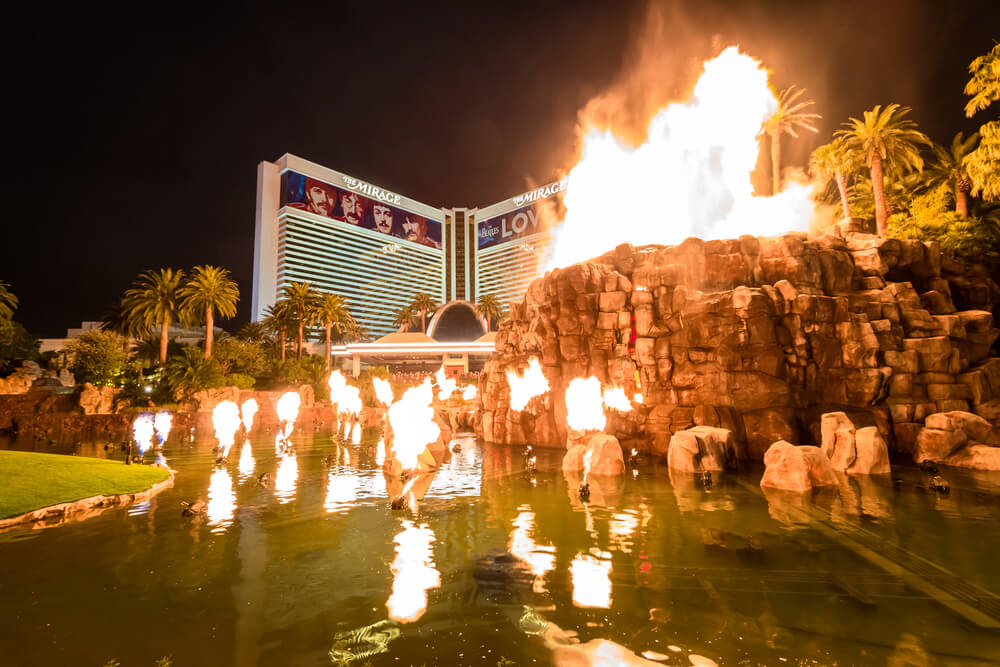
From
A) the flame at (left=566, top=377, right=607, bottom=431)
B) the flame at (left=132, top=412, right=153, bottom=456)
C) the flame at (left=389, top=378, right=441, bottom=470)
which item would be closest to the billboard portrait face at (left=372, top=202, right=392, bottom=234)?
the flame at (left=132, top=412, right=153, bottom=456)

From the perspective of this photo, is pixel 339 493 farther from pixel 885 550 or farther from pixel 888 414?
pixel 888 414

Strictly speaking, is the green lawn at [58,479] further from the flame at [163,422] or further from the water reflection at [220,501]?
the flame at [163,422]

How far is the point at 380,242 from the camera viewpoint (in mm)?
162625

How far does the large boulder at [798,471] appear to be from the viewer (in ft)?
59.1

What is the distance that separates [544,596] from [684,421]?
20.1 metres

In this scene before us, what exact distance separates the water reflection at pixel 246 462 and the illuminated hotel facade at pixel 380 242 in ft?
318

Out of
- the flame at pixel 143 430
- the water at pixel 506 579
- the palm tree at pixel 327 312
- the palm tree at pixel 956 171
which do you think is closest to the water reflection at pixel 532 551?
the water at pixel 506 579

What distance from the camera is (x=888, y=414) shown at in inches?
1018

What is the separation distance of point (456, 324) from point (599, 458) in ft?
290

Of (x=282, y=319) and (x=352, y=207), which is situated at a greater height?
(x=352, y=207)

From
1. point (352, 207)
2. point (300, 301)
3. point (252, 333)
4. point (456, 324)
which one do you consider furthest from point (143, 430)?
point (352, 207)

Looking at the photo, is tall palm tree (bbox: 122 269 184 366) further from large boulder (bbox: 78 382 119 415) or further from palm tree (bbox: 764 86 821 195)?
palm tree (bbox: 764 86 821 195)

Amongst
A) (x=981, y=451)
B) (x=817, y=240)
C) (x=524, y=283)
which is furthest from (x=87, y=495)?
(x=524, y=283)

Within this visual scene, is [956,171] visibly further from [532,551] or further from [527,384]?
[532,551]
